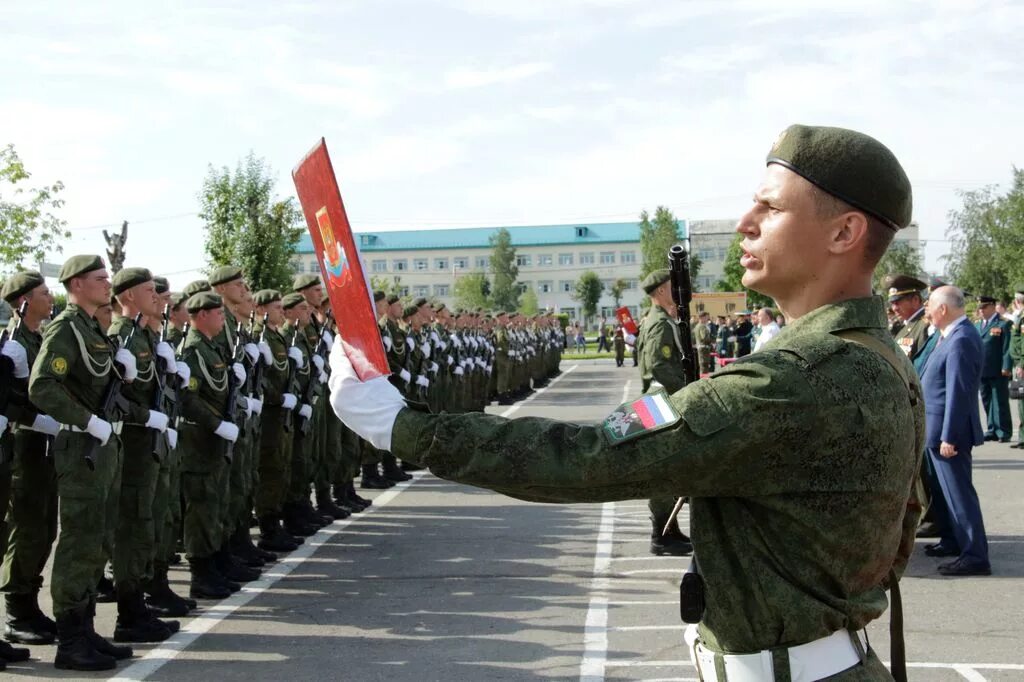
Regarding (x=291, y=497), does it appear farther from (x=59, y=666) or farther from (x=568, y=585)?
(x=59, y=666)

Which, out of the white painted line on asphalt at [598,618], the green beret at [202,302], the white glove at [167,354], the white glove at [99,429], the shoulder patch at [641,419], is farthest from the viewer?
the green beret at [202,302]

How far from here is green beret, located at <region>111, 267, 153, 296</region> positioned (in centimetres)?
730

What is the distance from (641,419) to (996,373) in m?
15.9

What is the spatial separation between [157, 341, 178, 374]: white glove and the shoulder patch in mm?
5853

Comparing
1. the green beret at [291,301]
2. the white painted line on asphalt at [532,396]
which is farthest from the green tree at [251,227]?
the green beret at [291,301]

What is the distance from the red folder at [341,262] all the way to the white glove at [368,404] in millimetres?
25

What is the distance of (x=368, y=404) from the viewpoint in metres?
2.01

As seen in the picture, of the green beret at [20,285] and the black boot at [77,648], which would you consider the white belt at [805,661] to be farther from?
the green beret at [20,285]

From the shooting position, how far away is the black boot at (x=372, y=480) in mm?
12953

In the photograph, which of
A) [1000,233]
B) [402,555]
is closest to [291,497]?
[402,555]

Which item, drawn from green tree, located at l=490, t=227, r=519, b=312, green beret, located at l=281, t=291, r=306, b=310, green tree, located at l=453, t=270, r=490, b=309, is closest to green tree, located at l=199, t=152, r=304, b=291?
green beret, located at l=281, t=291, r=306, b=310

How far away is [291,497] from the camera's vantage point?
991 centimetres

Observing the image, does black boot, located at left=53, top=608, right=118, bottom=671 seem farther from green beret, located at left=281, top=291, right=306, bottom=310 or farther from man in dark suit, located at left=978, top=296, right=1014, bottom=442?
man in dark suit, located at left=978, top=296, right=1014, bottom=442

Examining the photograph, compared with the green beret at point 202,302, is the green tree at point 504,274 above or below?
above
